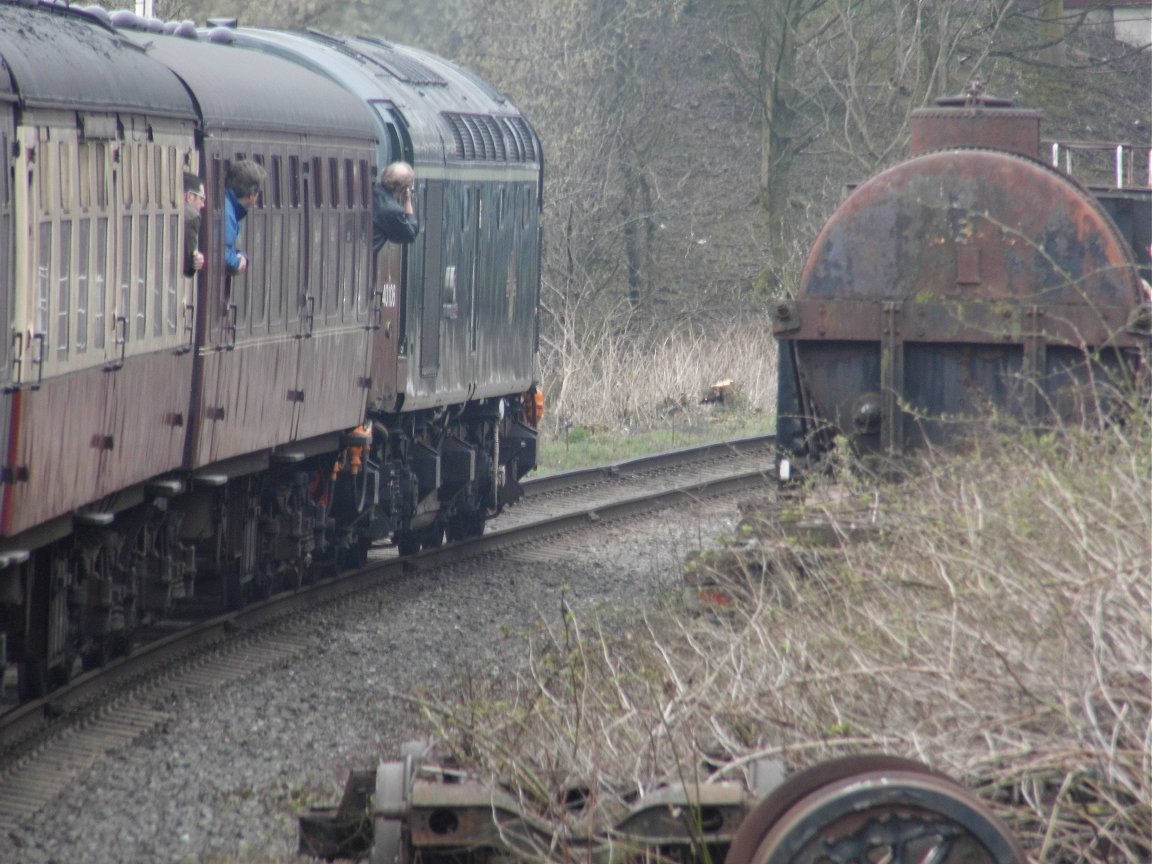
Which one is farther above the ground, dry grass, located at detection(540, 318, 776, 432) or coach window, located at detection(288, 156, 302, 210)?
coach window, located at detection(288, 156, 302, 210)

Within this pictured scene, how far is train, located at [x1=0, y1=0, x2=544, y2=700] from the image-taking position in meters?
8.00

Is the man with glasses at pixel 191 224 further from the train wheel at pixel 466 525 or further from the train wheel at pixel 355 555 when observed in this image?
the train wheel at pixel 466 525

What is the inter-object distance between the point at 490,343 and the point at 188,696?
6.68 metres

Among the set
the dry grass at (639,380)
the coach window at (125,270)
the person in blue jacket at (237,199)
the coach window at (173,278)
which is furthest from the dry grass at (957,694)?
the dry grass at (639,380)

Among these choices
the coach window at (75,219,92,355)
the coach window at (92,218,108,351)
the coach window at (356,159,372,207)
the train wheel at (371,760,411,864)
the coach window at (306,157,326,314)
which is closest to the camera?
the train wheel at (371,760,411,864)

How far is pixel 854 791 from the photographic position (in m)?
4.57

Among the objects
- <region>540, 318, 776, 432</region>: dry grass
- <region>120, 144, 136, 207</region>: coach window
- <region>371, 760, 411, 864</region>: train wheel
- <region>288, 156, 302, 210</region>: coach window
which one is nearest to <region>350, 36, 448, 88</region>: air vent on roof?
<region>288, 156, 302, 210</region>: coach window

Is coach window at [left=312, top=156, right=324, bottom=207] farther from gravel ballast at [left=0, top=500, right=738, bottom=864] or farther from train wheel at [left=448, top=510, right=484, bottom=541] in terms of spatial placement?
train wheel at [left=448, top=510, right=484, bottom=541]

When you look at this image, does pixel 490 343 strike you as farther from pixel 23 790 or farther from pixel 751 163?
pixel 751 163

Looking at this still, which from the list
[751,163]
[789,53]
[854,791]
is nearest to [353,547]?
[854,791]

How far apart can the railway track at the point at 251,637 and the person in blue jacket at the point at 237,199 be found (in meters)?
2.11

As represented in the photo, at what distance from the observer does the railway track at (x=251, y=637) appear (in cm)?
841

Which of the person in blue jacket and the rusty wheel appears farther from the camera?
the person in blue jacket

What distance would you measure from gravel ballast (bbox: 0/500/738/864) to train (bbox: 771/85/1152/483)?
1908 mm
